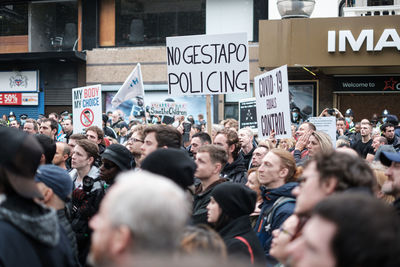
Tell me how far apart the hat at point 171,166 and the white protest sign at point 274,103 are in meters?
3.35

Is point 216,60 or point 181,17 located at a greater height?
point 181,17

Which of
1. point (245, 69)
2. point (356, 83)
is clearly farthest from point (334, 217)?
point (356, 83)

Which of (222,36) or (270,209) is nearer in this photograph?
(270,209)

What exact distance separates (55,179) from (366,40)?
1126 centimetres

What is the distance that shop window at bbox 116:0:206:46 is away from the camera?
20.5 metres

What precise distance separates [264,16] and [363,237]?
1891 cm

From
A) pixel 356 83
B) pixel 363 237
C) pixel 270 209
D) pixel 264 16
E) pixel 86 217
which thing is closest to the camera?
pixel 363 237

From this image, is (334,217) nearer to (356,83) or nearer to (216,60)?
(216,60)

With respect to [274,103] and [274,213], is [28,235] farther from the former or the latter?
[274,103]

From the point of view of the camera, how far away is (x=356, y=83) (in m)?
16.8

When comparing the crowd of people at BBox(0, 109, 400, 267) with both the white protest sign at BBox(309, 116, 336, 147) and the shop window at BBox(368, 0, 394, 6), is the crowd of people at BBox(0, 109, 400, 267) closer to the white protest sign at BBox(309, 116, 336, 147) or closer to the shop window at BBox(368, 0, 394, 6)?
the white protest sign at BBox(309, 116, 336, 147)

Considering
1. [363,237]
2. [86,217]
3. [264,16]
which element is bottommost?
[86,217]

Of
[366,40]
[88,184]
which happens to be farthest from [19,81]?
[88,184]

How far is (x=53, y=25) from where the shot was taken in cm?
2214
